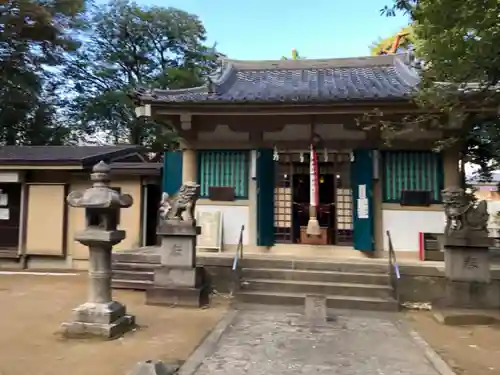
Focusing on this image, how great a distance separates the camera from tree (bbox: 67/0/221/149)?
24438 mm

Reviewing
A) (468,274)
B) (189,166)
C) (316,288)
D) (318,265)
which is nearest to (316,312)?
(316,288)

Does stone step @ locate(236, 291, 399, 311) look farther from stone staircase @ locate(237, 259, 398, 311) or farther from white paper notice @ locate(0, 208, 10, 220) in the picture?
white paper notice @ locate(0, 208, 10, 220)

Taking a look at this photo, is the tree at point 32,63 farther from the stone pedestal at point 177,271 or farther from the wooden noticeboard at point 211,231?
the stone pedestal at point 177,271

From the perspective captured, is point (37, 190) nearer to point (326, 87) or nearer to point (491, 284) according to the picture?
point (326, 87)

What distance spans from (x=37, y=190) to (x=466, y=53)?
446 inches

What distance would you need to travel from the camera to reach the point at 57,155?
12562mm

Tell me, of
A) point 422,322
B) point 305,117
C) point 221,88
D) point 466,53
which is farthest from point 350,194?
point 466,53

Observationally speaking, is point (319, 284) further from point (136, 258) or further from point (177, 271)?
point (136, 258)

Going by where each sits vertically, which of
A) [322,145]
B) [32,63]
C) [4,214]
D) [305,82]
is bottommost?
[4,214]

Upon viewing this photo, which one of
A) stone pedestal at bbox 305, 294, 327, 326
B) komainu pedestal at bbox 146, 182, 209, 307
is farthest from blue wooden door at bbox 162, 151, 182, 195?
stone pedestal at bbox 305, 294, 327, 326

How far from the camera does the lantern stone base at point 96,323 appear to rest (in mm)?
5621

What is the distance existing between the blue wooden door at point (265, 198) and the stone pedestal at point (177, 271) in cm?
215

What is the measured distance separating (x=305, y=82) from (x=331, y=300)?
21.5 ft

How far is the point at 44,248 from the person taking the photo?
38.6 feet
